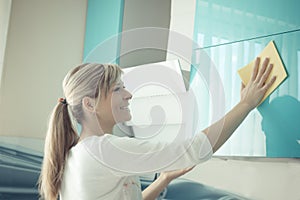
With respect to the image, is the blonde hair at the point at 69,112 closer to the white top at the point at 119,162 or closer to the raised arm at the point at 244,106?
the white top at the point at 119,162

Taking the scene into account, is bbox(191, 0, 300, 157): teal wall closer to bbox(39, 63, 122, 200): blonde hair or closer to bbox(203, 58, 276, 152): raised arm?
bbox(203, 58, 276, 152): raised arm

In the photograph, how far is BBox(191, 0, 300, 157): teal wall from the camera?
3.49 ft

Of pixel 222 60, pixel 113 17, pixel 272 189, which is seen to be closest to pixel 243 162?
pixel 272 189

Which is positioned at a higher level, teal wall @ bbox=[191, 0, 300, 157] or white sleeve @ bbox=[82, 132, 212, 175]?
teal wall @ bbox=[191, 0, 300, 157]

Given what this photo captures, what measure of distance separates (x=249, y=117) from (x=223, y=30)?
27cm

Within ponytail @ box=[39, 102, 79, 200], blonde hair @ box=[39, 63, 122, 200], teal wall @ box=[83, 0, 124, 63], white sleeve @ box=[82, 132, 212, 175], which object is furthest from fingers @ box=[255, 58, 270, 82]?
teal wall @ box=[83, 0, 124, 63]

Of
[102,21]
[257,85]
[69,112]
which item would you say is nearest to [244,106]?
[257,85]

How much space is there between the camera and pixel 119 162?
0.96 metres

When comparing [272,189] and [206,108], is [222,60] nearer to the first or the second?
[206,108]

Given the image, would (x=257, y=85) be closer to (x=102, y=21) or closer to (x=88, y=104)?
(x=88, y=104)

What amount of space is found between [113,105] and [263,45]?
16.5 inches

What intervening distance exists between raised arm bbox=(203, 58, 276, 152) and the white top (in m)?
0.03

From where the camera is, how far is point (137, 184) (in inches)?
42.5

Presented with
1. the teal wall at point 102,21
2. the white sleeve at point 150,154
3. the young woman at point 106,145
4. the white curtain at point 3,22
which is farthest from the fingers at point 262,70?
the white curtain at point 3,22
